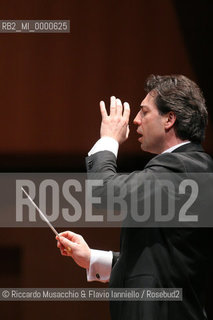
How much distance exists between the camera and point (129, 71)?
211 centimetres

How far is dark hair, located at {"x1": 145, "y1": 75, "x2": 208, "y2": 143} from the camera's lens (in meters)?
1.21

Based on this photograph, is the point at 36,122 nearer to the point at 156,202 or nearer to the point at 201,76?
the point at 201,76

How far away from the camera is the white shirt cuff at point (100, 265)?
52.1 inches

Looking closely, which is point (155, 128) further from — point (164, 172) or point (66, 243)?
point (66, 243)

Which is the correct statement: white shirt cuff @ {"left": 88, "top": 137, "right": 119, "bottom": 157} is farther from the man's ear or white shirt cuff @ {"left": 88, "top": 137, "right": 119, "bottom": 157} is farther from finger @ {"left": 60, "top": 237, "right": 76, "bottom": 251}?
finger @ {"left": 60, "top": 237, "right": 76, "bottom": 251}

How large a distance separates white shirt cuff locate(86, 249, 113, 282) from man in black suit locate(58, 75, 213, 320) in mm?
131

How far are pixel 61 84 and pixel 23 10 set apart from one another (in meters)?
0.28

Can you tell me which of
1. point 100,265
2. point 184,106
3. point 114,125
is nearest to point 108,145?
point 114,125

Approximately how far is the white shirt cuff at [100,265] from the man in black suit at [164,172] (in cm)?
13

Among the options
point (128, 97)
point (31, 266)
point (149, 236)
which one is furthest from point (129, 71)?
point (149, 236)

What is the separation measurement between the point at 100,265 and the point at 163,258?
23cm

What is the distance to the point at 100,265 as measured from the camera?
4.36 ft

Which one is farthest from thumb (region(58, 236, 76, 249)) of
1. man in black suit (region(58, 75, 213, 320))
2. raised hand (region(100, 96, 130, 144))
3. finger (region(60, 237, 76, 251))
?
raised hand (region(100, 96, 130, 144))

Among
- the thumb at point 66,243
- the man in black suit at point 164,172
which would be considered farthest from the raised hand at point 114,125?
the thumb at point 66,243
